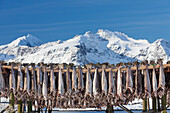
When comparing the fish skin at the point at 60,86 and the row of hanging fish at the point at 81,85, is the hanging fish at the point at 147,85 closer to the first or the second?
the row of hanging fish at the point at 81,85

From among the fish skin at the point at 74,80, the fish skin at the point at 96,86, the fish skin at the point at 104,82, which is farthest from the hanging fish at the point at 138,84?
the fish skin at the point at 74,80

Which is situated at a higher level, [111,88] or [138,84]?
[138,84]

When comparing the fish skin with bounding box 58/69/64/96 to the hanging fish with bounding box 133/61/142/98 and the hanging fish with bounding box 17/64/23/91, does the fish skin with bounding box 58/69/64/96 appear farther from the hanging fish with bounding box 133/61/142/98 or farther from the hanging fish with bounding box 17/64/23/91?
the hanging fish with bounding box 133/61/142/98

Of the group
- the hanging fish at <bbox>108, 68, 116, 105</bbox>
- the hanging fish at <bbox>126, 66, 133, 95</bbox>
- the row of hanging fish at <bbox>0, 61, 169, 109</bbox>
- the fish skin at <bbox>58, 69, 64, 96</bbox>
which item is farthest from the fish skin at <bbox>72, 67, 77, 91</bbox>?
the hanging fish at <bbox>126, 66, 133, 95</bbox>

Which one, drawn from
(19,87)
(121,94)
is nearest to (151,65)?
(121,94)

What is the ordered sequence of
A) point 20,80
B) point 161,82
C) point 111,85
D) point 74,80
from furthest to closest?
point 20,80
point 74,80
point 111,85
point 161,82

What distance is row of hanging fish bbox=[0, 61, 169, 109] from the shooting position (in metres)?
9.91

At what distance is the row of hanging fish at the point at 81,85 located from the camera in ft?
32.5

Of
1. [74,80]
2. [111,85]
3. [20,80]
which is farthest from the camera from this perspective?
[20,80]

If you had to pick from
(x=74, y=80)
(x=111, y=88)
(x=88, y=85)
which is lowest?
(x=111, y=88)

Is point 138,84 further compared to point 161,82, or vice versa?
point 138,84

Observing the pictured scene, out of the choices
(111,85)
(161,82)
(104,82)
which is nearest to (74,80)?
(104,82)

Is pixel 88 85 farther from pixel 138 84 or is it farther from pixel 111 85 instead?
pixel 138 84

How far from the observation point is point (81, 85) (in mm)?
10148
